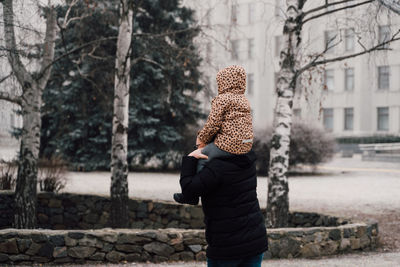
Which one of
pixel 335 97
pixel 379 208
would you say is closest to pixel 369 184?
pixel 379 208

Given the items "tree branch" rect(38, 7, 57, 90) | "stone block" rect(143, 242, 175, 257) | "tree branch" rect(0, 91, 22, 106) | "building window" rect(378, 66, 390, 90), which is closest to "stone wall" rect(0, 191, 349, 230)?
"tree branch" rect(0, 91, 22, 106)

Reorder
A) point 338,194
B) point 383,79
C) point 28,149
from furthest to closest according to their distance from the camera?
point 383,79 < point 338,194 < point 28,149

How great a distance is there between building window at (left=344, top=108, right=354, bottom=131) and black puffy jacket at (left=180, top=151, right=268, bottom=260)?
4398 centimetres

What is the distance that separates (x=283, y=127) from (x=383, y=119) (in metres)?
38.3

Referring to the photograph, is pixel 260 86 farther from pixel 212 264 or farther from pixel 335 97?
pixel 212 264

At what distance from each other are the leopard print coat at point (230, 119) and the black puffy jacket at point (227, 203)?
0.28 feet

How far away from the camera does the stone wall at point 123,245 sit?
668 centimetres

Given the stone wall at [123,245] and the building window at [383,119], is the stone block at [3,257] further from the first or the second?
the building window at [383,119]

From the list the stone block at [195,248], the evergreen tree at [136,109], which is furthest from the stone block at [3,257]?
the evergreen tree at [136,109]

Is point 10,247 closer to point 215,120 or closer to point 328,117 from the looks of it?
point 215,120

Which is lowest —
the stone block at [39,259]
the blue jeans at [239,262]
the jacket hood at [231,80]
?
the stone block at [39,259]

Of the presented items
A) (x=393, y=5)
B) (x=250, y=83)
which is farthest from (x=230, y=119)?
(x=250, y=83)

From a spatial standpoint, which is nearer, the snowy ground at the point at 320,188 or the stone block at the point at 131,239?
the stone block at the point at 131,239

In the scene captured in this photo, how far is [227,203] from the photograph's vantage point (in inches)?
121
